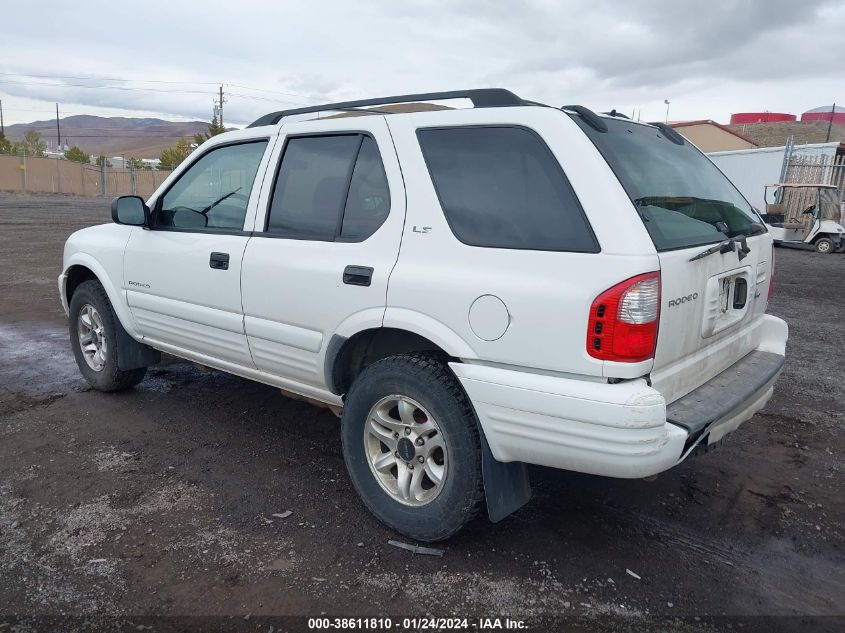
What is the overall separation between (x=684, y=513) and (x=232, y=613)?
2.21 m

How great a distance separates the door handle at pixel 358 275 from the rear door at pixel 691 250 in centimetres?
112

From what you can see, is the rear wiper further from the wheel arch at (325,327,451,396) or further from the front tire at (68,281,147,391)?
the front tire at (68,281,147,391)

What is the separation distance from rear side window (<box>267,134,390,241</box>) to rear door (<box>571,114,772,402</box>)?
1.02 meters

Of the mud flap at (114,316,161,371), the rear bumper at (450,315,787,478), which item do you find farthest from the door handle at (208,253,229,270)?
the rear bumper at (450,315,787,478)

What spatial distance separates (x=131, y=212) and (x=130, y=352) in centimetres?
112

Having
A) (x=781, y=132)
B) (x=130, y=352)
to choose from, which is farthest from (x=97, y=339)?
(x=781, y=132)

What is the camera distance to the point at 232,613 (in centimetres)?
252

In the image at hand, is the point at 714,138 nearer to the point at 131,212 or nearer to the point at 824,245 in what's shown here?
the point at 824,245

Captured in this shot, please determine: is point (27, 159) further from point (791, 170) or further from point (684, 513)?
point (684, 513)

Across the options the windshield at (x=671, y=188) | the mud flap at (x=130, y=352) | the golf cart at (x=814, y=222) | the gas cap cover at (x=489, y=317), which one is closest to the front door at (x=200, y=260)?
the mud flap at (x=130, y=352)

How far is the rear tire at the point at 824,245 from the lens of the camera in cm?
1719

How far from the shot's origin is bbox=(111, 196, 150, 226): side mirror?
4.14 m

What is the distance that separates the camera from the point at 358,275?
9.99 feet

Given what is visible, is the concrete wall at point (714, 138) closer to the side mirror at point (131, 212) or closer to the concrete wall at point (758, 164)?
the concrete wall at point (758, 164)
